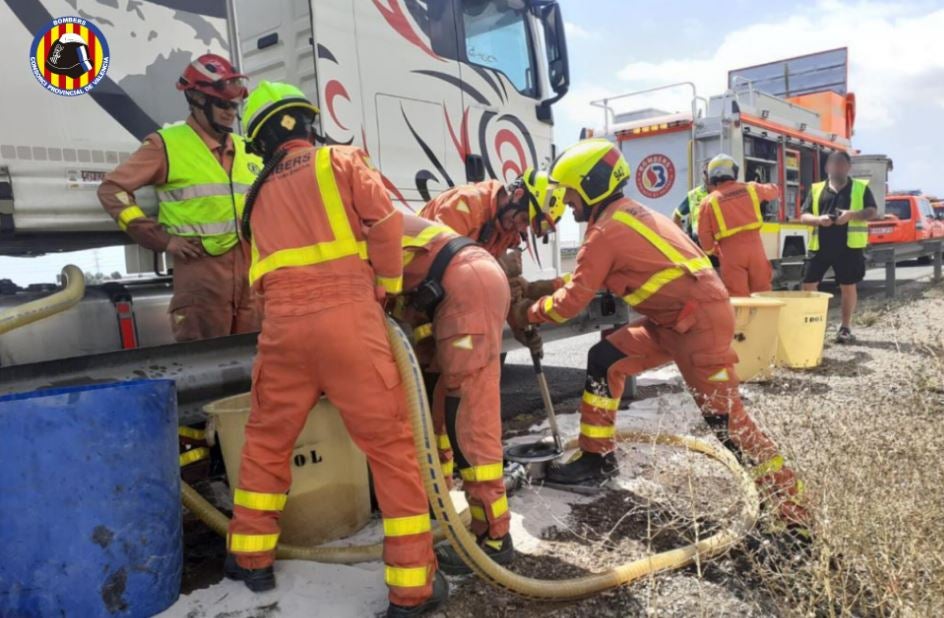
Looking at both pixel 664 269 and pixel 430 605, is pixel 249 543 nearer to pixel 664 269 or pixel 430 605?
pixel 430 605

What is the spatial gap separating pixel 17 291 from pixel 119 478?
167 cm

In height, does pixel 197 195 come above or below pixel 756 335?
above

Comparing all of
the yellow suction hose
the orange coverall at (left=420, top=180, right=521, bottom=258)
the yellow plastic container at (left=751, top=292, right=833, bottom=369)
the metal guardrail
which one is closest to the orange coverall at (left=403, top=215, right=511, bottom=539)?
the yellow suction hose

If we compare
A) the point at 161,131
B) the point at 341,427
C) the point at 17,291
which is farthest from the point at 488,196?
the point at 17,291

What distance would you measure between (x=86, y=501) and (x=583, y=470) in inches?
89.3

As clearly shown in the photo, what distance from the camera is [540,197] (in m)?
3.36

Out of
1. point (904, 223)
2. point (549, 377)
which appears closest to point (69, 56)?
point (549, 377)

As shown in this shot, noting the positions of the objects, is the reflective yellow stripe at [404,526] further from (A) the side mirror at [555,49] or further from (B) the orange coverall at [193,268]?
(A) the side mirror at [555,49]

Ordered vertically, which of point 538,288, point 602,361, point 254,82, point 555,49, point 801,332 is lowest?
point 801,332

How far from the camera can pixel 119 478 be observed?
6.96ft

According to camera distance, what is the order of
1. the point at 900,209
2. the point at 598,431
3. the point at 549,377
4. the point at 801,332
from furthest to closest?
the point at 900,209, the point at 549,377, the point at 801,332, the point at 598,431

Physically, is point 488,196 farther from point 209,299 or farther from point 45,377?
point 45,377

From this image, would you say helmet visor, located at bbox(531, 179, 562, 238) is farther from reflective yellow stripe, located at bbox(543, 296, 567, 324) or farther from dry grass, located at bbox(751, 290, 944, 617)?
dry grass, located at bbox(751, 290, 944, 617)

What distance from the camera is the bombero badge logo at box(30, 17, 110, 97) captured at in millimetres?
2828
